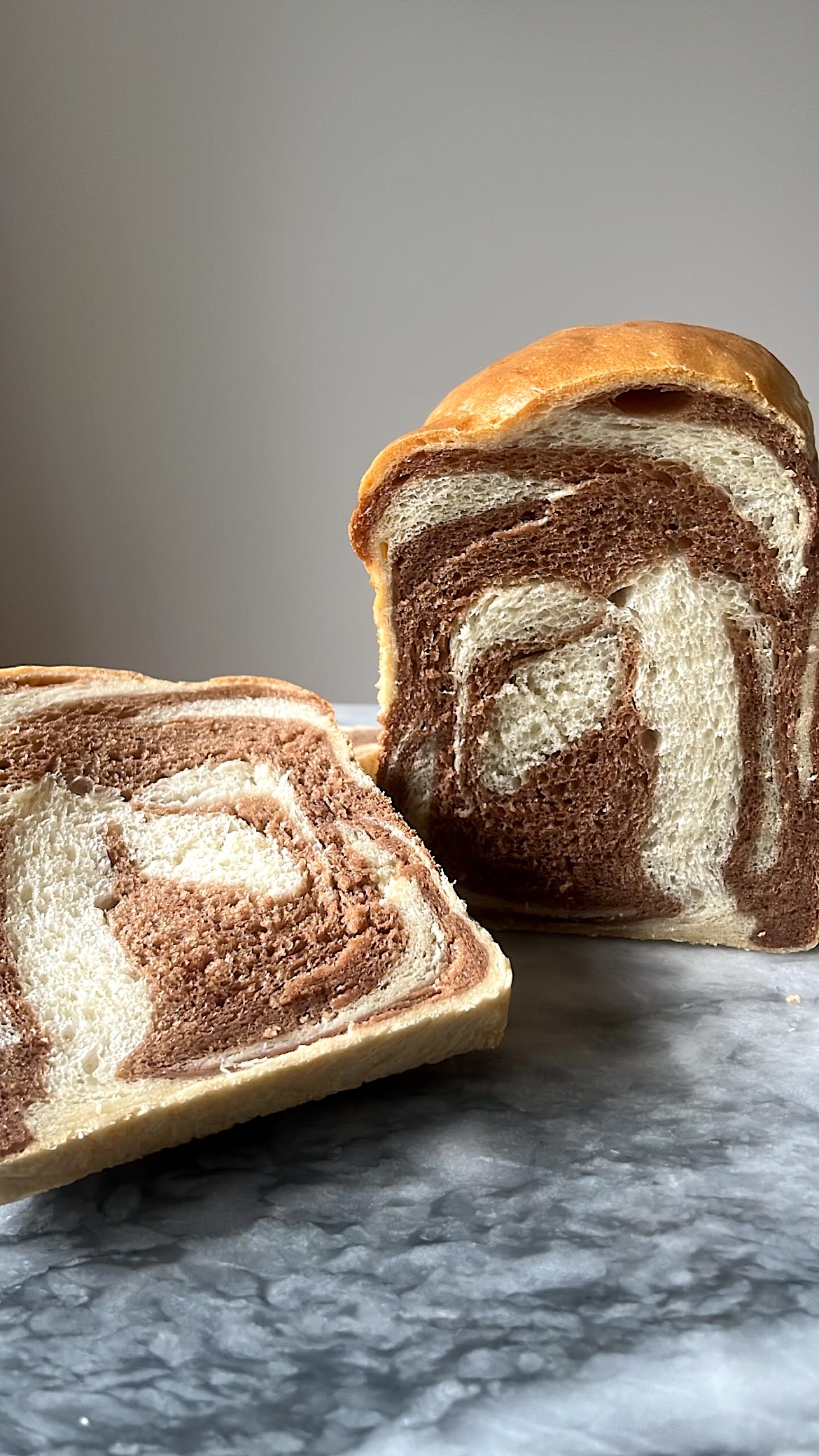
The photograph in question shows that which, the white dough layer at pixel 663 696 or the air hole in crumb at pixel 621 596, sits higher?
the air hole in crumb at pixel 621 596

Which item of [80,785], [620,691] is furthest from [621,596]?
[80,785]

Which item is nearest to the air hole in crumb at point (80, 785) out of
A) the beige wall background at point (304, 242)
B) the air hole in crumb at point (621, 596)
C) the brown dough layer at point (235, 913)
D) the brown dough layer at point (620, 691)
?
the brown dough layer at point (235, 913)

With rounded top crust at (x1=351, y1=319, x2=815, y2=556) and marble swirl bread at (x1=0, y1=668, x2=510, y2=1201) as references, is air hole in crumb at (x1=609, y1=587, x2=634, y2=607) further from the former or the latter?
marble swirl bread at (x1=0, y1=668, x2=510, y2=1201)

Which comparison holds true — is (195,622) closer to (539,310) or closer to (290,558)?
(290,558)

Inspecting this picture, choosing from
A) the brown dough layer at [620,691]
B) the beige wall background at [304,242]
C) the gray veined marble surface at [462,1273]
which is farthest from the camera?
the beige wall background at [304,242]

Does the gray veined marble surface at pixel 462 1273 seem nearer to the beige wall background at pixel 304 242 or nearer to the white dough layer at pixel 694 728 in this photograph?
the white dough layer at pixel 694 728

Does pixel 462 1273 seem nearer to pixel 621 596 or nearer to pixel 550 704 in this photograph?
pixel 550 704

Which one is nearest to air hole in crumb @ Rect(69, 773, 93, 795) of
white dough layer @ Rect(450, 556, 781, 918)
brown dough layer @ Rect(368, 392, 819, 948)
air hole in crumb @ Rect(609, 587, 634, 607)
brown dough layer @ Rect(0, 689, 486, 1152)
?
brown dough layer @ Rect(0, 689, 486, 1152)
